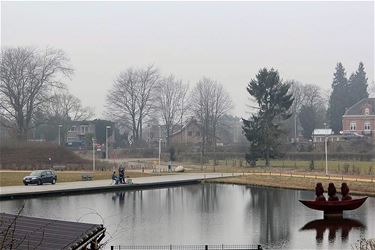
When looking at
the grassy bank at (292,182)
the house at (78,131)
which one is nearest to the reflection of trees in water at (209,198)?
the grassy bank at (292,182)

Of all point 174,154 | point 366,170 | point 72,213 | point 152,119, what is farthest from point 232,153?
point 72,213

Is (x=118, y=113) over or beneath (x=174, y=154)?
over

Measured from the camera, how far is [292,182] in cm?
4488

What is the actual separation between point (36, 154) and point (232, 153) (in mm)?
29442

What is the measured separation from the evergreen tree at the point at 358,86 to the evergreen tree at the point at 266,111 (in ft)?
139

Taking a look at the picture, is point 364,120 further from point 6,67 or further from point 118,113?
point 6,67

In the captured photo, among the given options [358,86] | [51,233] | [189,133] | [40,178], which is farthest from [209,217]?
[358,86]

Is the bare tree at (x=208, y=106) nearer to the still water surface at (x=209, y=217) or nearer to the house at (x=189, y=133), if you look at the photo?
the house at (x=189, y=133)

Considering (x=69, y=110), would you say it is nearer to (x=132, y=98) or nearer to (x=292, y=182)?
(x=132, y=98)

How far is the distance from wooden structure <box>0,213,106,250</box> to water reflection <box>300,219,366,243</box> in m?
12.2

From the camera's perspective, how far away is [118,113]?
3629 inches

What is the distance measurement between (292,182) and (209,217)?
1840cm

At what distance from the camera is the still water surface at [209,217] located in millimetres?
22156

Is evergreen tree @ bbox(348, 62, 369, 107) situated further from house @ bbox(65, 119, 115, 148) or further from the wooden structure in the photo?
the wooden structure
